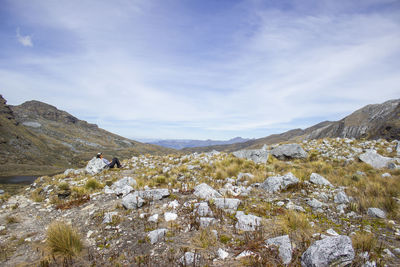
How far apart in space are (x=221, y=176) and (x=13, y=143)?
147 meters

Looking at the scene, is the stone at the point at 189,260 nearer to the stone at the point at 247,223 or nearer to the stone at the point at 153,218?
the stone at the point at 247,223

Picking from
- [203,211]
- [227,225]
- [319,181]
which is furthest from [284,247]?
[319,181]

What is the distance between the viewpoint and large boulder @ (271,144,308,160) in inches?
561

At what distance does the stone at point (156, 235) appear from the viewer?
168 inches

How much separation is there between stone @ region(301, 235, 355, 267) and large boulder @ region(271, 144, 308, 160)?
40.5 ft

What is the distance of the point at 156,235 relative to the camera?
4.34m

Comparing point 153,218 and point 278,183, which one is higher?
point 278,183

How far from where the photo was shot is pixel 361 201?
19.1 feet

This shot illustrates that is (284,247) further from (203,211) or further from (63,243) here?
(63,243)

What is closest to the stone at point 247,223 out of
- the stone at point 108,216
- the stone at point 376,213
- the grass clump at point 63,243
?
the stone at point 376,213

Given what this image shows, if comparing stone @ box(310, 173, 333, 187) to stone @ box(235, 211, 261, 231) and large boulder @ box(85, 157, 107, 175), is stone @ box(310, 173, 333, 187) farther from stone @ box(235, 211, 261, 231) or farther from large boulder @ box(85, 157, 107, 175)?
large boulder @ box(85, 157, 107, 175)

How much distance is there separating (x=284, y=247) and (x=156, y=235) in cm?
289

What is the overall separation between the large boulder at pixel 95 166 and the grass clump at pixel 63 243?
37.5 ft

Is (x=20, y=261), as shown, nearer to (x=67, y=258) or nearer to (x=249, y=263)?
(x=67, y=258)
